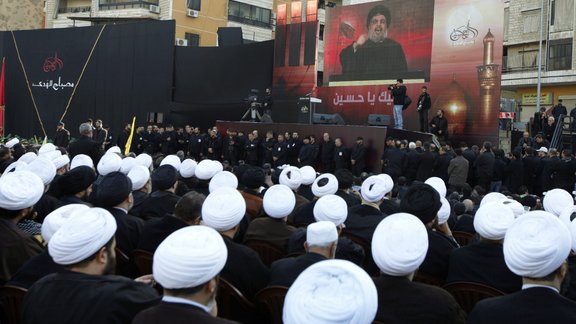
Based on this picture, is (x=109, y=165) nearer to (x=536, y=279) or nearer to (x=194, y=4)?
(x=536, y=279)

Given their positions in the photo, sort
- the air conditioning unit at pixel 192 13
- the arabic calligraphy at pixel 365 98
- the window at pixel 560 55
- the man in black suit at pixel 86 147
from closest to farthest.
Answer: the man in black suit at pixel 86 147, the arabic calligraphy at pixel 365 98, the window at pixel 560 55, the air conditioning unit at pixel 192 13

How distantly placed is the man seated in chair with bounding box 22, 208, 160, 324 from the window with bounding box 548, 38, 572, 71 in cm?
3068

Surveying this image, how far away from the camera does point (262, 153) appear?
16969 mm

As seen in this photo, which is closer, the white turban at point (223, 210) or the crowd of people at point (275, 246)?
the crowd of people at point (275, 246)

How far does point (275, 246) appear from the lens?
454 centimetres

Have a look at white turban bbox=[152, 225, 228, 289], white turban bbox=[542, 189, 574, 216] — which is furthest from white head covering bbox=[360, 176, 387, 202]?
white turban bbox=[152, 225, 228, 289]

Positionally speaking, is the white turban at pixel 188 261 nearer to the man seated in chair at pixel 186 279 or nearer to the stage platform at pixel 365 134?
the man seated in chair at pixel 186 279

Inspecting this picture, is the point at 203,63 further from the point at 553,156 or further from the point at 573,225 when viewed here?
the point at 573,225

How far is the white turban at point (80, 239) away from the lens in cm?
253

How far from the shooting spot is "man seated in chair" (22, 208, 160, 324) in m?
2.37

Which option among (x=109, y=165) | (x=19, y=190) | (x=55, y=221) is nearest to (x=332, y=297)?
(x=55, y=221)

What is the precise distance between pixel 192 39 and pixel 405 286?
3434 cm

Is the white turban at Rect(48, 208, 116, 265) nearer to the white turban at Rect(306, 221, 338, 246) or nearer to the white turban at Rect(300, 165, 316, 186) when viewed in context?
the white turban at Rect(306, 221, 338, 246)

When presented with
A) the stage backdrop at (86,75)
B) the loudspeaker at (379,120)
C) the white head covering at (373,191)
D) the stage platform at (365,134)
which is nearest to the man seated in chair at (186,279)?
the white head covering at (373,191)
